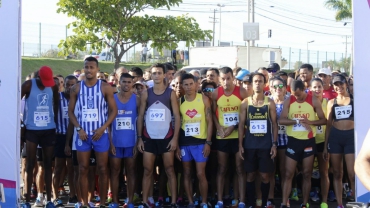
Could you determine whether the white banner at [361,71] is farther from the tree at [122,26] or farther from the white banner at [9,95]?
the tree at [122,26]

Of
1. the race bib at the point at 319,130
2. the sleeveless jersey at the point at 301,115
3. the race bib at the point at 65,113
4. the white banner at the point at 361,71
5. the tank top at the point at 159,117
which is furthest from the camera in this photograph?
the race bib at the point at 65,113

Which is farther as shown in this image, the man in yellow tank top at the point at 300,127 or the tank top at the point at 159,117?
the tank top at the point at 159,117

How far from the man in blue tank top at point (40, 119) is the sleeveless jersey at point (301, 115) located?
3.49m

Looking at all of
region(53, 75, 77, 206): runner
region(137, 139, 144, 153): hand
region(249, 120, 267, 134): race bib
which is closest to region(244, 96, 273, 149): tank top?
region(249, 120, 267, 134): race bib

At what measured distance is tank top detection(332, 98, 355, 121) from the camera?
8500mm

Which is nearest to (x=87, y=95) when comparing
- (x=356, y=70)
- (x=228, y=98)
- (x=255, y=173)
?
(x=228, y=98)

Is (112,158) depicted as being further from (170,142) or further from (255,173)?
(255,173)

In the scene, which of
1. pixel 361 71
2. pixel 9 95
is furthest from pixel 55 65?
pixel 361 71

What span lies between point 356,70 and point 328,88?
335cm

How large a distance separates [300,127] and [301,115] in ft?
0.58

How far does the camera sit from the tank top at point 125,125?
8836 mm

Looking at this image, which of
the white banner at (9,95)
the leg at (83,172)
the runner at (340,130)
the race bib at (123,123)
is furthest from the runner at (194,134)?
the white banner at (9,95)

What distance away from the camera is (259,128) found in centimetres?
858

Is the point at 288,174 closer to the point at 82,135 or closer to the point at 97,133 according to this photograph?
the point at 97,133
